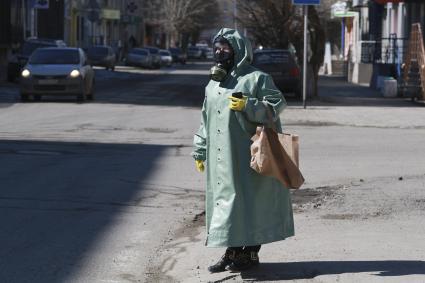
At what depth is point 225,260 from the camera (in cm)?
731

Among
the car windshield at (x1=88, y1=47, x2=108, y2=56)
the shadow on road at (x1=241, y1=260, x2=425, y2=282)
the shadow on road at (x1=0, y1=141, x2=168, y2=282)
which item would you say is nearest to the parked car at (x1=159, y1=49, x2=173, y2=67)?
the car windshield at (x1=88, y1=47, x2=108, y2=56)

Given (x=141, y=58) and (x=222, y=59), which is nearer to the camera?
(x=222, y=59)

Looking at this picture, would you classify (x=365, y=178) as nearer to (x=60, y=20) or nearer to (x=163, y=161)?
(x=163, y=161)

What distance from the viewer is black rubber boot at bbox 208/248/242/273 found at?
7230mm

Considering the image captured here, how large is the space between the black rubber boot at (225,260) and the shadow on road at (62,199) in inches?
43.8

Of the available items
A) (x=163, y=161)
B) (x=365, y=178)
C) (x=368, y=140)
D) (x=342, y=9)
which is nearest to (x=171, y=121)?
(x=368, y=140)

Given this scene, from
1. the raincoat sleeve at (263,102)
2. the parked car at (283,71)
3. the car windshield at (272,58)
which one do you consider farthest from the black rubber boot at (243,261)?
the car windshield at (272,58)

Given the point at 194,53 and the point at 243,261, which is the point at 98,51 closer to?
the point at 243,261

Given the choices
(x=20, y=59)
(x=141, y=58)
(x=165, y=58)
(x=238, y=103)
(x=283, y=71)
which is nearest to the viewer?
(x=238, y=103)

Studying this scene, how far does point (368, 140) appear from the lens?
1820 centimetres

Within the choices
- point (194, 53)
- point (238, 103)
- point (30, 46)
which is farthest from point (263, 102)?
point (194, 53)

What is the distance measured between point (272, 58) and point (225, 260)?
2469 centimetres

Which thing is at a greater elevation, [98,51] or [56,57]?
[56,57]

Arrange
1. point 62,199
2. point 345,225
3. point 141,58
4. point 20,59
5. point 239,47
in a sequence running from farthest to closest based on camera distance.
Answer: point 141,58 < point 20,59 < point 62,199 < point 345,225 < point 239,47
